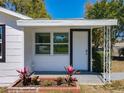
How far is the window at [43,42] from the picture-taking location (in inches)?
738

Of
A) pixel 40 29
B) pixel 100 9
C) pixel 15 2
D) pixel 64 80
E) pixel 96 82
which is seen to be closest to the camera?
pixel 64 80

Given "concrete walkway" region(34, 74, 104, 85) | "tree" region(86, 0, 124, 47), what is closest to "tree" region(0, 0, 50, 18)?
"tree" region(86, 0, 124, 47)

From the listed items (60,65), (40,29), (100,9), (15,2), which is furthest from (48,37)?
(15,2)

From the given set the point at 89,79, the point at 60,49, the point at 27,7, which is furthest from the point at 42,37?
the point at 27,7

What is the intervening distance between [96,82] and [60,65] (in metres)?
4.62

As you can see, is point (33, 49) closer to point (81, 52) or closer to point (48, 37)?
point (48, 37)

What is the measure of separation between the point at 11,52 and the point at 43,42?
442cm

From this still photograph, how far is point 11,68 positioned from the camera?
14.6 meters

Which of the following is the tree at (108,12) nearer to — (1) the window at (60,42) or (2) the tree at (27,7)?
(2) the tree at (27,7)

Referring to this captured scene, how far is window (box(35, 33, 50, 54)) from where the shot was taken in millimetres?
18734

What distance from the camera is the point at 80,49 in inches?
737

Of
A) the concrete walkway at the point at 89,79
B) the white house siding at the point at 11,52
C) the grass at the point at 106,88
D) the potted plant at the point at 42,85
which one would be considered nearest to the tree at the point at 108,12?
the concrete walkway at the point at 89,79

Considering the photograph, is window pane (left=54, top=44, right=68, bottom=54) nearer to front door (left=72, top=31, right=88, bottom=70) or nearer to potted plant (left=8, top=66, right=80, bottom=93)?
front door (left=72, top=31, right=88, bottom=70)

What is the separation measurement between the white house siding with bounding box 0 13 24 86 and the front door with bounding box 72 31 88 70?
5019 millimetres
